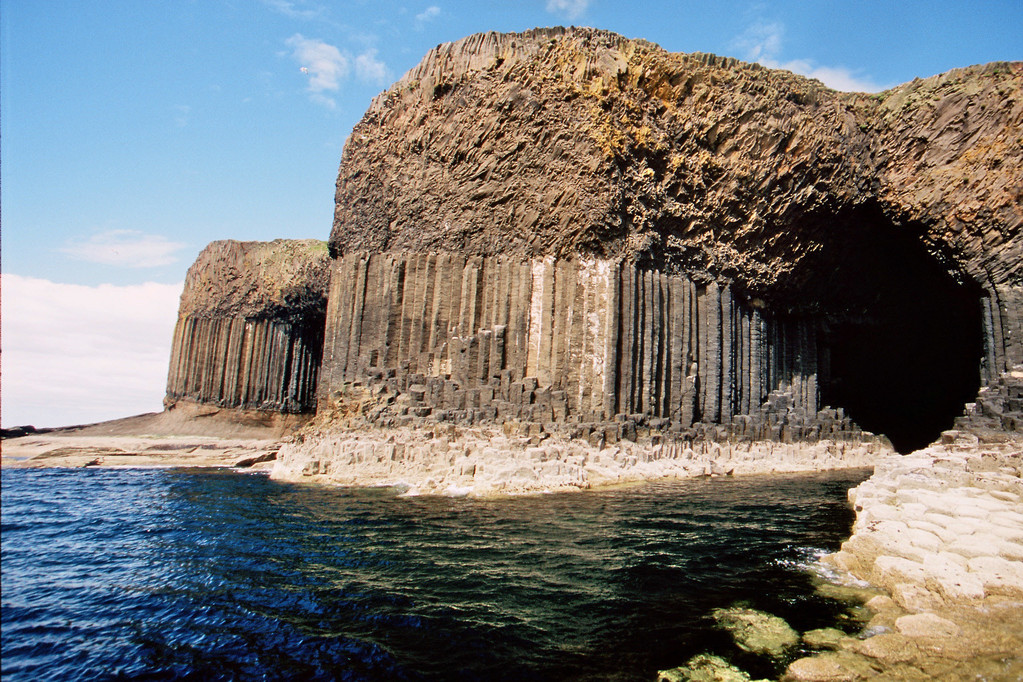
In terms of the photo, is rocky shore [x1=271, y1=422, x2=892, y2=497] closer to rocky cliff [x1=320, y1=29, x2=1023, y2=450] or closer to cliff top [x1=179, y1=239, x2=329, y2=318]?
rocky cliff [x1=320, y1=29, x2=1023, y2=450]

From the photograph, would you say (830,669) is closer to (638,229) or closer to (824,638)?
(824,638)

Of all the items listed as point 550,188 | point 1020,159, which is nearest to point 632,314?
point 550,188

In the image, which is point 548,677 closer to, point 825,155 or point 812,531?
point 812,531

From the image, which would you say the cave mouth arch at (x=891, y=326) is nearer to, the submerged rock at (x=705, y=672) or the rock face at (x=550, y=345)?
the rock face at (x=550, y=345)

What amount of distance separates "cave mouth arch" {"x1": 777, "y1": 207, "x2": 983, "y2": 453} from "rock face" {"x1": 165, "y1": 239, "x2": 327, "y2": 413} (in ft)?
80.0

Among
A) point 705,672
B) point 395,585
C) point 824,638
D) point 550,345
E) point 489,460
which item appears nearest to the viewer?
point 705,672

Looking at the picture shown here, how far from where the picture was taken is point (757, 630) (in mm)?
6637

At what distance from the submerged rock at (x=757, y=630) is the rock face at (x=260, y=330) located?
2967cm

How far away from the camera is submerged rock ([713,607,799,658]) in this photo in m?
6.23

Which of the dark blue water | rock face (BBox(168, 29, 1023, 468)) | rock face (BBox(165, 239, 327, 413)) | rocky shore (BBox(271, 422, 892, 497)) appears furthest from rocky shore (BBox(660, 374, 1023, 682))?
rock face (BBox(165, 239, 327, 413))

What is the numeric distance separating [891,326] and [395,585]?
89.8ft

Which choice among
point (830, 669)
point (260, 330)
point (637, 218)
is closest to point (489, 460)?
point (637, 218)

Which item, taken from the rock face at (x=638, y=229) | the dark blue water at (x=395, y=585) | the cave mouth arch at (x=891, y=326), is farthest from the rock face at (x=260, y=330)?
the cave mouth arch at (x=891, y=326)

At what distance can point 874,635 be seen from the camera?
244 inches
